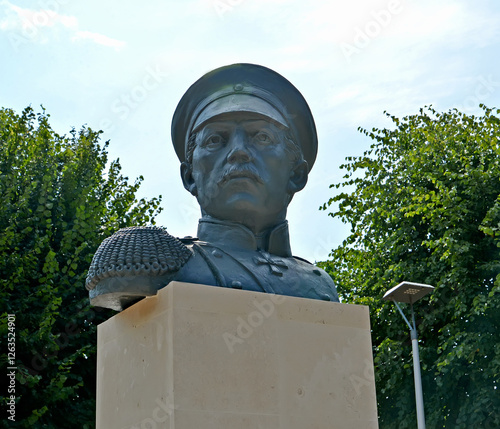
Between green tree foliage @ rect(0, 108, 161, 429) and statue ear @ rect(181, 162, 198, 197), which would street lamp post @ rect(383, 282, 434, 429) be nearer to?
green tree foliage @ rect(0, 108, 161, 429)

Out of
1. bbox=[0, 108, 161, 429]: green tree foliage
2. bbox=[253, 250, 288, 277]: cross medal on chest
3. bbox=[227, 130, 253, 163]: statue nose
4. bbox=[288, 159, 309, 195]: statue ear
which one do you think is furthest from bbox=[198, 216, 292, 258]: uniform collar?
bbox=[0, 108, 161, 429]: green tree foliage

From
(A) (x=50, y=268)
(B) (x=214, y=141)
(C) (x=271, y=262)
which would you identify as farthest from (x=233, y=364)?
(A) (x=50, y=268)

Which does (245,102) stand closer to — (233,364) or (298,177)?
(298,177)

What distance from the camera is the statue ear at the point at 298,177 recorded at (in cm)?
571

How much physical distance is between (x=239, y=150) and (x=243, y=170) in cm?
14

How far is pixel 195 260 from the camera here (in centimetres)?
505

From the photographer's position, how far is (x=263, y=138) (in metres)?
5.46

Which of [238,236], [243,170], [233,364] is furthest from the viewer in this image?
[238,236]

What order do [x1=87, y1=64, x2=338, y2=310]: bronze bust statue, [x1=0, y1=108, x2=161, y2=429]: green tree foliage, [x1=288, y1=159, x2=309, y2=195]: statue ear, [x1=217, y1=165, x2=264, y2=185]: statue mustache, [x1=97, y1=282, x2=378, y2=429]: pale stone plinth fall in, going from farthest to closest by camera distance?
1. [x1=0, y1=108, x2=161, y2=429]: green tree foliage
2. [x1=288, y1=159, x2=309, y2=195]: statue ear
3. [x1=217, y1=165, x2=264, y2=185]: statue mustache
4. [x1=87, y1=64, x2=338, y2=310]: bronze bust statue
5. [x1=97, y1=282, x2=378, y2=429]: pale stone plinth

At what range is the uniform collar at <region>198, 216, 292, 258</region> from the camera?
5.39 m

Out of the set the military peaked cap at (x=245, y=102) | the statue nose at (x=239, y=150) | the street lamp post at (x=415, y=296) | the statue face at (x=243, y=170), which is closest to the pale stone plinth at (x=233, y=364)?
the statue face at (x=243, y=170)

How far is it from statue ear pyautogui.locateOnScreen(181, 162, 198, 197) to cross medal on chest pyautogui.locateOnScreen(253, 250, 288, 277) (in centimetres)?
75

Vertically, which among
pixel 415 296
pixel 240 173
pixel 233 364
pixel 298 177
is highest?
pixel 415 296

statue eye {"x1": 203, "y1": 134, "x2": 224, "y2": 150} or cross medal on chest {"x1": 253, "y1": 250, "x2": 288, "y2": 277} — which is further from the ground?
statue eye {"x1": 203, "y1": 134, "x2": 224, "y2": 150}
